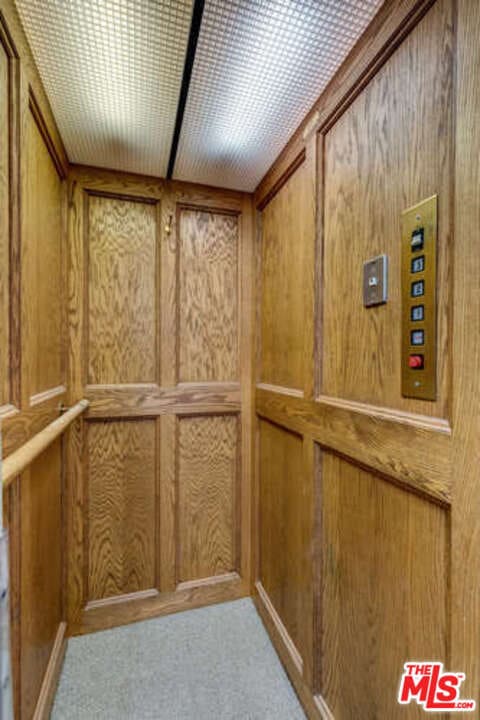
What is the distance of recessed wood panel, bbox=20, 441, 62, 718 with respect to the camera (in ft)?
3.23

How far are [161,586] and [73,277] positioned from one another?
154cm

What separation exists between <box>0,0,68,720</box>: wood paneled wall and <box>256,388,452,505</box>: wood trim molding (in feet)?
2.91

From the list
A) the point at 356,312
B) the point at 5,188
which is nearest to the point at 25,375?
the point at 5,188

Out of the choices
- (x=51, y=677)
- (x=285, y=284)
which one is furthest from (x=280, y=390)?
(x=51, y=677)

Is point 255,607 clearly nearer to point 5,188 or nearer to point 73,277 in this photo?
point 73,277

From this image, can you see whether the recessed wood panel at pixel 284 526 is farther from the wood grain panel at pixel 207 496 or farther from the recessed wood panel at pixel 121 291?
the recessed wood panel at pixel 121 291

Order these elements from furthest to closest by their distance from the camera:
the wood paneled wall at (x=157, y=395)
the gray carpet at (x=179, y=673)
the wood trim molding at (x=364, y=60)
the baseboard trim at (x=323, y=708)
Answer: the wood paneled wall at (x=157, y=395) < the gray carpet at (x=179, y=673) < the baseboard trim at (x=323, y=708) < the wood trim molding at (x=364, y=60)

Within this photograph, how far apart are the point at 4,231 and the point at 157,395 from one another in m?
0.96

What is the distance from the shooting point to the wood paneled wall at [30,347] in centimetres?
87

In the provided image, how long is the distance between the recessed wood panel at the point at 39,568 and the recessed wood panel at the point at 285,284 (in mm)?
975

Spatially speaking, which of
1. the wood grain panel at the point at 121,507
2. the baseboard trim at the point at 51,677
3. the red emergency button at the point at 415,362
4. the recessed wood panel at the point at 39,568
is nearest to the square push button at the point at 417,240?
the red emergency button at the point at 415,362

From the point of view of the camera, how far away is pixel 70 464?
152 centimetres

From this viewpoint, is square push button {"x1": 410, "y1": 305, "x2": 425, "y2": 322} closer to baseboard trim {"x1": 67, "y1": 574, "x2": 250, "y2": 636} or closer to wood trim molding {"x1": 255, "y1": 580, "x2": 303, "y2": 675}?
wood trim molding {"x1": 255, "y1": 580, "x2": 303, "y2": 675}

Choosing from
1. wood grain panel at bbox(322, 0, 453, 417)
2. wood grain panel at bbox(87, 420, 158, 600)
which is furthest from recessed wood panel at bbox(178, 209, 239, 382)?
wood grain panel at bbox(322, 0, 453, 417)
